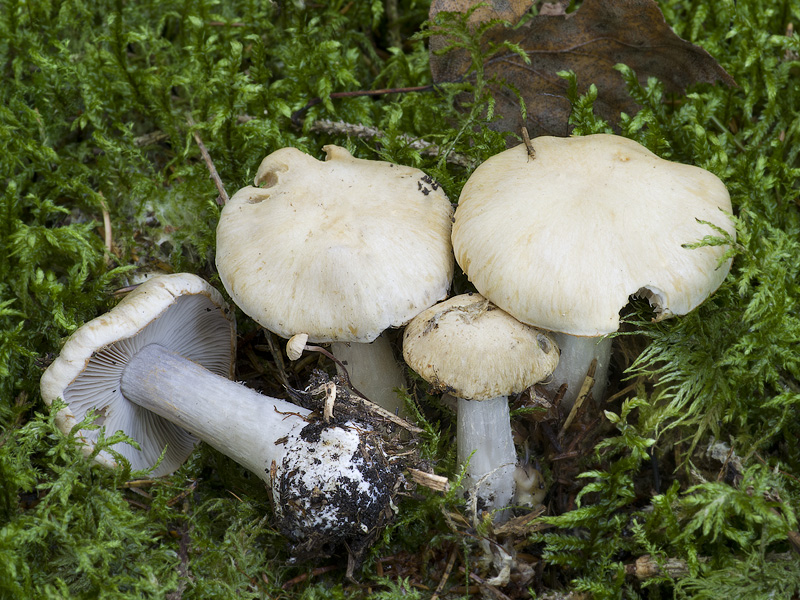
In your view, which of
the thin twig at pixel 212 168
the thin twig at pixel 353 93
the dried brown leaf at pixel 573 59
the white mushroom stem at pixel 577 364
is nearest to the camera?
the white mushroom stem at pixel 577 364

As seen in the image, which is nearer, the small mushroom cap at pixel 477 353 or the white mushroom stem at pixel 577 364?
the small mushroom cap at pixel 477 353

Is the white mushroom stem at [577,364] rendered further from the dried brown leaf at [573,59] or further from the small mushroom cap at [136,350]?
the small mushroom cap at [136,350]

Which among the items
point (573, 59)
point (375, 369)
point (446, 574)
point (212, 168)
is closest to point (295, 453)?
point (375, 369)

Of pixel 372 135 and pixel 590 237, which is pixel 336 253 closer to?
pixel 590 237

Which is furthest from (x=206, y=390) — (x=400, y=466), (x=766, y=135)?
(x=766, y=135)


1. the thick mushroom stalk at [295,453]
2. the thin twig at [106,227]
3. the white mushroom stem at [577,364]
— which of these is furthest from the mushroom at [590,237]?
the thin twig at [106,227]

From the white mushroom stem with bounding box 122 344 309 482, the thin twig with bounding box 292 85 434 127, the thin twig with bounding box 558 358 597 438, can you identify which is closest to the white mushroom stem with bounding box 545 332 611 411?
the thin twig with bounding box 558 358 597 438
